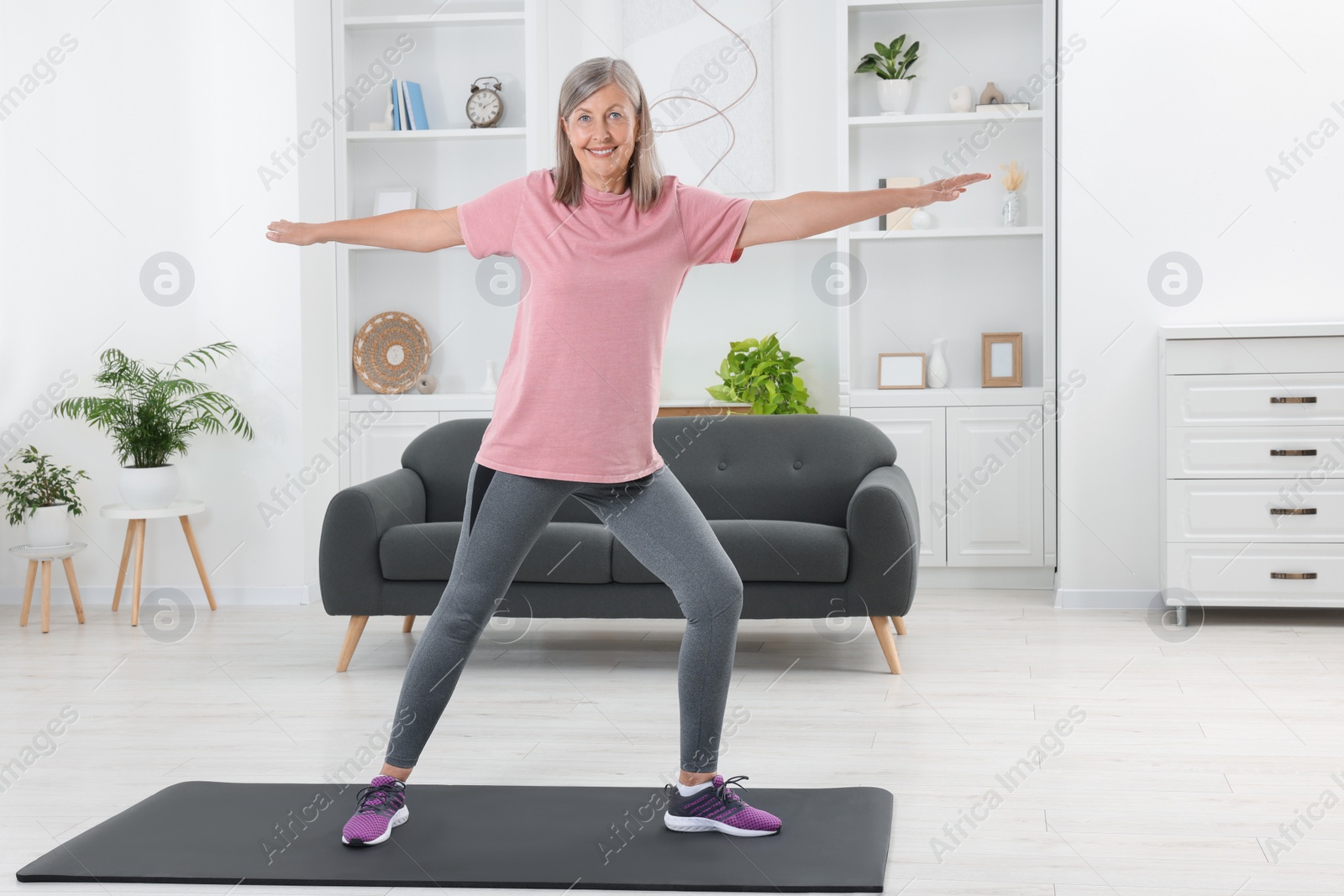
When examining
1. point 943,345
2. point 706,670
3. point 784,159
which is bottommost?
point 706,670

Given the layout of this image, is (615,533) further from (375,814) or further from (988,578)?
(988,578)

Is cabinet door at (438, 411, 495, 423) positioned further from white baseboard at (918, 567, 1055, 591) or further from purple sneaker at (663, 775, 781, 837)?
purple sneaker at (663, 775, 781, 837)

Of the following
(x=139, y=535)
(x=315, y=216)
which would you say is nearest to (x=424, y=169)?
(x=315, y=216)

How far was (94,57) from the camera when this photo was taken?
4.77 m

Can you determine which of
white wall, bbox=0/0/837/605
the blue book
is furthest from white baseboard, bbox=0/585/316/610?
the blue book

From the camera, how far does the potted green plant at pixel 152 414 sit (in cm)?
445

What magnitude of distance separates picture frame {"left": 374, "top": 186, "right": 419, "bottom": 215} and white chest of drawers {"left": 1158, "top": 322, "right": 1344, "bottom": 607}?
315 centimetres

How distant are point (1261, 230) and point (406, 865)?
376 cm

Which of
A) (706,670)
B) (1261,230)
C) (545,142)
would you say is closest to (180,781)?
(706,670)

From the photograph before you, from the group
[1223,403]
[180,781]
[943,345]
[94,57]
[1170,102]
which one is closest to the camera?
[180,781]

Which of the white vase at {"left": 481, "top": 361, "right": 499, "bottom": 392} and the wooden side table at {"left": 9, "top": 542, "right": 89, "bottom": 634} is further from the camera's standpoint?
the white vase at {"left": 481, "top": 361, "right": 499, "bottom": 392}

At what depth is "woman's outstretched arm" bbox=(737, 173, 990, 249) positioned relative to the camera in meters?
1.99

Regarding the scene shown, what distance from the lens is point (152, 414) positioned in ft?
14.7

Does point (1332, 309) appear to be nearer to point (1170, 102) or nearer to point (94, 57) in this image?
point (1170, 102)
